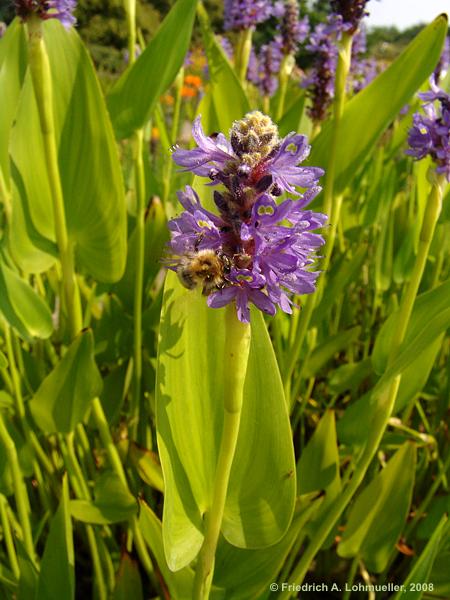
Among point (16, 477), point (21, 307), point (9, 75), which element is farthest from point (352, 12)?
point (16, 477)

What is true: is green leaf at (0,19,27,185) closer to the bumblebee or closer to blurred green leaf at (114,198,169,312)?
blurred green leaf at (114,198,169,312)

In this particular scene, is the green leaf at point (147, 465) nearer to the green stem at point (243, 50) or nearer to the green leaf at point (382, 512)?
the green leaf at point (382, 512)

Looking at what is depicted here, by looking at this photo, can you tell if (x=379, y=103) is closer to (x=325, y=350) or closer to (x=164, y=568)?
(x=325, y=350)

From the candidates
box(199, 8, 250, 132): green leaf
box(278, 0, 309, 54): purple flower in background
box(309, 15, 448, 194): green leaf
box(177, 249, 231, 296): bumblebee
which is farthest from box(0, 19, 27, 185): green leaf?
box(278, 0, 309, 54): purple flower in background

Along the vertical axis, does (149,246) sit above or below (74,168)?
below

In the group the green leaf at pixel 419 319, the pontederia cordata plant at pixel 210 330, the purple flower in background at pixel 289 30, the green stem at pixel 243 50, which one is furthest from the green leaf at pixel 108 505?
the purple flower in background at pixel 289 30

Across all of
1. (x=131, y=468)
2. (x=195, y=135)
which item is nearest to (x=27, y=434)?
(x=131, y=468)
